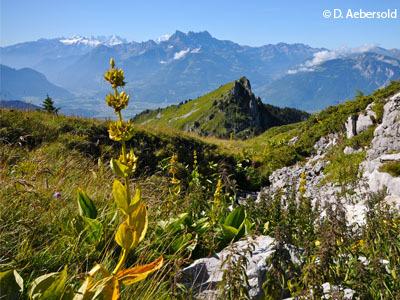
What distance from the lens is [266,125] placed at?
4833 inches

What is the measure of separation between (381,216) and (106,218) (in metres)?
2.98

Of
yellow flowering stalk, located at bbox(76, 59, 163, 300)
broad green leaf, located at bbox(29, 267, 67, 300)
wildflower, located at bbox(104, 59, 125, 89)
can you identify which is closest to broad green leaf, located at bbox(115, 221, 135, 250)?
yellow flowering stalk, located at bbox(76, 59, 163, 300)

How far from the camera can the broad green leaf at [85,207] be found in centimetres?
457

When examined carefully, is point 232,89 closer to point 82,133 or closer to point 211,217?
point 82,133

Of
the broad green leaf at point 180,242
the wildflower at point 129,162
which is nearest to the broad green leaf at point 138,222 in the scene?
the wildflower at point 129,162

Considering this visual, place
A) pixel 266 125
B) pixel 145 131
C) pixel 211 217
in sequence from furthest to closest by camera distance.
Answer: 1. pixel 266 125
2. pixel 145 131
3. pixel 211 217

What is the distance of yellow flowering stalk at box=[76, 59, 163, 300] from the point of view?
2504mm

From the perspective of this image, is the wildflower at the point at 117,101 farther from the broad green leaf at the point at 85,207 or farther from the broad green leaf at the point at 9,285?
the broad green leaf at the point at 85,207

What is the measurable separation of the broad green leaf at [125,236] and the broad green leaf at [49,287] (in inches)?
19.1

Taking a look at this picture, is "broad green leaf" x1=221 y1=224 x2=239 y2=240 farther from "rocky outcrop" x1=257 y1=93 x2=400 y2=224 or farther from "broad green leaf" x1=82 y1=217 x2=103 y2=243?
"rocky outcrop" x1=257 y1=93 x2=400 y2=224

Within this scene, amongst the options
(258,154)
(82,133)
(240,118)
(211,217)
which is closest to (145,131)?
(82,133)

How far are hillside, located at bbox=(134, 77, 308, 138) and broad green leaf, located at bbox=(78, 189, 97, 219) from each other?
93916mm

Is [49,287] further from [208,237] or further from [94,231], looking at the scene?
[208,237]

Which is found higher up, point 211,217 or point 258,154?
point 211,217
